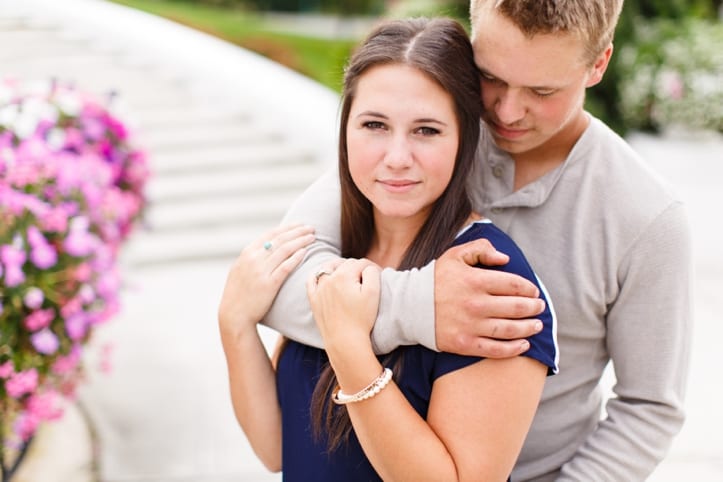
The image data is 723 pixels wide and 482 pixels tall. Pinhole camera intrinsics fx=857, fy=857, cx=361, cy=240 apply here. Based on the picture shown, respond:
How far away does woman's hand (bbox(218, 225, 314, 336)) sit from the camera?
166 cm

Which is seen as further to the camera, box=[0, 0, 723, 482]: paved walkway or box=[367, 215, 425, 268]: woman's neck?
box=[0, 0, 723, 482]: paved walkway

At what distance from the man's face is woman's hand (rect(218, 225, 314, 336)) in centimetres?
45

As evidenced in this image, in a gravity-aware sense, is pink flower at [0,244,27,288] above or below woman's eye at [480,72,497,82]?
below

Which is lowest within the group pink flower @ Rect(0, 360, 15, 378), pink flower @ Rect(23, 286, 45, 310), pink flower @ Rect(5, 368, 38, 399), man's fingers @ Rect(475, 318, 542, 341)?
pink flower @ Rect(5, 368, 38, 399)

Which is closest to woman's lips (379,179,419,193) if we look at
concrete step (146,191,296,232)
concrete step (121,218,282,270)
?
concrete step (121,218,282,270)

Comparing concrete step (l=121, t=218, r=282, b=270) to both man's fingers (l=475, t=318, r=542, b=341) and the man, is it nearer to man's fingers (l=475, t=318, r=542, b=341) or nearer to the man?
the man

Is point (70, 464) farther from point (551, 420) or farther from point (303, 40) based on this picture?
point (303, 40)

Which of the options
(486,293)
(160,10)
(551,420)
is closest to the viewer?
(486,293)

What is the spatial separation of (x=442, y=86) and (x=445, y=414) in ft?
1.87

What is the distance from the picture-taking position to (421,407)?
1503mm

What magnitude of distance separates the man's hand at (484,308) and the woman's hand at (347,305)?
12cm

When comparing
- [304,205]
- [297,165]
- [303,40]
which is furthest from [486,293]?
[303,40]

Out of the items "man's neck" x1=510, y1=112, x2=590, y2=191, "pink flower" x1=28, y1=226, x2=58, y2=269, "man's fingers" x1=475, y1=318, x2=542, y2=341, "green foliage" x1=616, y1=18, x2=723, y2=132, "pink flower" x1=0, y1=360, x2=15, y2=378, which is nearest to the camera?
"man's fingers" x1=475, y1=318, x2=542, y2=341

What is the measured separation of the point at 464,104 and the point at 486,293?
364 millimetres
